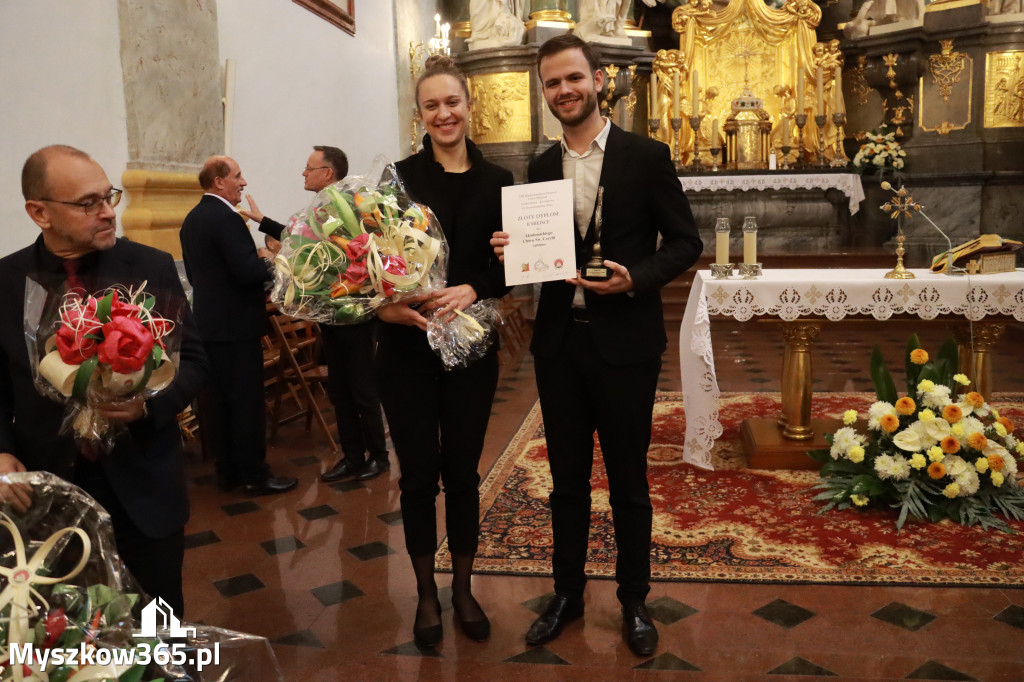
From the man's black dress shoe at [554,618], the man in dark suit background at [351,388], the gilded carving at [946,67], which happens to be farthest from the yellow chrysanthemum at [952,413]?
the gilded carving at [946,67]

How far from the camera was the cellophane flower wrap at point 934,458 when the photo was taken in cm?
398

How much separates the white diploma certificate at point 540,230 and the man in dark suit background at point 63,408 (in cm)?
97

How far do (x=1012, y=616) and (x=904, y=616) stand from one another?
379 millimetres

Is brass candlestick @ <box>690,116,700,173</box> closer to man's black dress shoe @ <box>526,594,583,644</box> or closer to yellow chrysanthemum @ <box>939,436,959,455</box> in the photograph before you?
yellow chrysanthemum @ <box>939,436,959,455</box>

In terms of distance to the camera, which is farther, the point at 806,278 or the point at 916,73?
the point at 916,73

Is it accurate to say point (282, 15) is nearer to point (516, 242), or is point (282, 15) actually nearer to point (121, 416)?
point (516, 242)

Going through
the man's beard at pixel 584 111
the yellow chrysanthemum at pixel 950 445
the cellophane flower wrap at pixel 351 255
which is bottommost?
the yellow chrysanthemum at pixel 950 445

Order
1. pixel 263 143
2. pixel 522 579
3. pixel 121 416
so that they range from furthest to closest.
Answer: pixel 263 143 < pixel 522 579 < pixel 121 416

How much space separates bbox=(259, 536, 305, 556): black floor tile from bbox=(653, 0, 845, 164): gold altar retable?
32.2 feet

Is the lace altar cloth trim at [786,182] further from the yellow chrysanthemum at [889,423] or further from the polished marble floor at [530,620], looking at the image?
the polished marble floor at [530,620]

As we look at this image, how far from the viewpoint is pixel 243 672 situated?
54.8 inches

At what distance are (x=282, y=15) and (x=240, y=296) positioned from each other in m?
3.92

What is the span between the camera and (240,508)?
454cm

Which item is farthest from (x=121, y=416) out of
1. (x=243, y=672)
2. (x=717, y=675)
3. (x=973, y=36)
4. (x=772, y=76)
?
(x=772, y=76)
